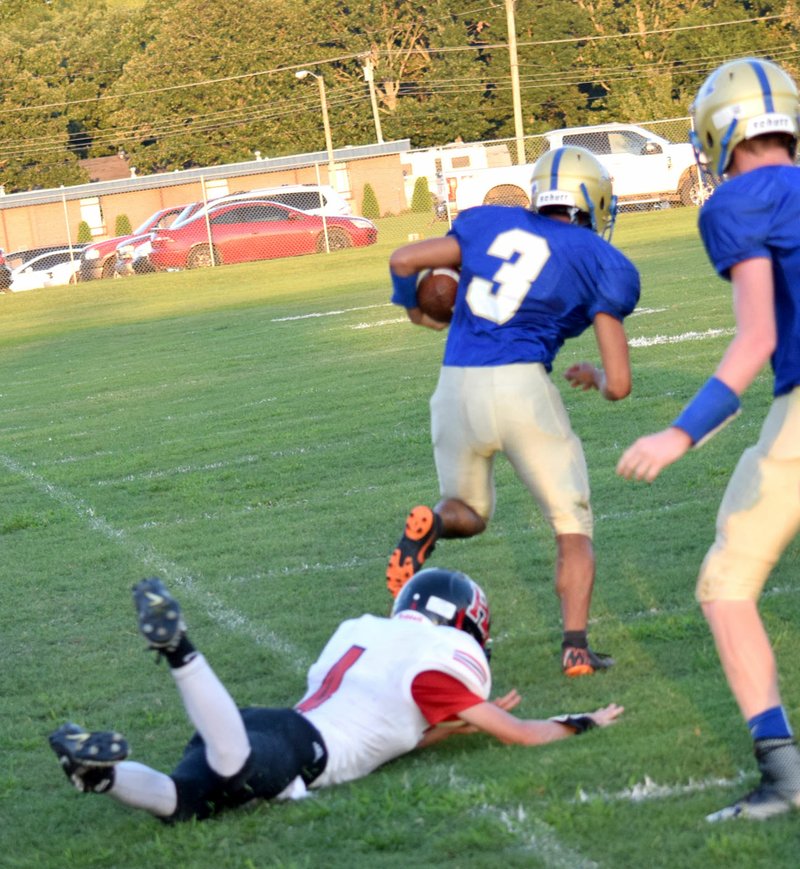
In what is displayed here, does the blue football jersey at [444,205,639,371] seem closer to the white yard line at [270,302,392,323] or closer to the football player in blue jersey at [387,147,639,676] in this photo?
the football player in blue jersey at [387,147,639,676]

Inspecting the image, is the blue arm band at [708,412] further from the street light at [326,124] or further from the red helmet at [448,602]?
the street light at [326,124]

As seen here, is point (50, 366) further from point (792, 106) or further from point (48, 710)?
point (792, 106)

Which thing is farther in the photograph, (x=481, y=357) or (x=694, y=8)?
(x=694, y=8)

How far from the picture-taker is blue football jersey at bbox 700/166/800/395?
11.2 ft

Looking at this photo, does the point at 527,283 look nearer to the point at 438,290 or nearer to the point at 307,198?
the point at 438,290

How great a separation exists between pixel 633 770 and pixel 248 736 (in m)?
1.06

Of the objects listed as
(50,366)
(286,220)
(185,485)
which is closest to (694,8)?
(286,220)

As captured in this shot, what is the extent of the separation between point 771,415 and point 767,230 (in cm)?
48

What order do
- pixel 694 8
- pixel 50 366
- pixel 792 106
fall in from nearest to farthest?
pixel 792 106 → pixel 50 366 → pixel 694 8

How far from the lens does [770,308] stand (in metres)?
3.38

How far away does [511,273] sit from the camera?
4973 millimetres

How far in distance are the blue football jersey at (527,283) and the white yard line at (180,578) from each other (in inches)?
54.5

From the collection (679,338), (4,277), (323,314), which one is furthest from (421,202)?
(679,338)

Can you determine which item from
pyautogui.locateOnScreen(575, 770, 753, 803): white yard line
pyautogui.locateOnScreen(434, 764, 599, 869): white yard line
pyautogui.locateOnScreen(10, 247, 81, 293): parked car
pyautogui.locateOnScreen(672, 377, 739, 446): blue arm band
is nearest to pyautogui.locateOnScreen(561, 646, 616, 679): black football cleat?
pyautogui.locateOnScreen(434, 764, 599, 869): white yard line
